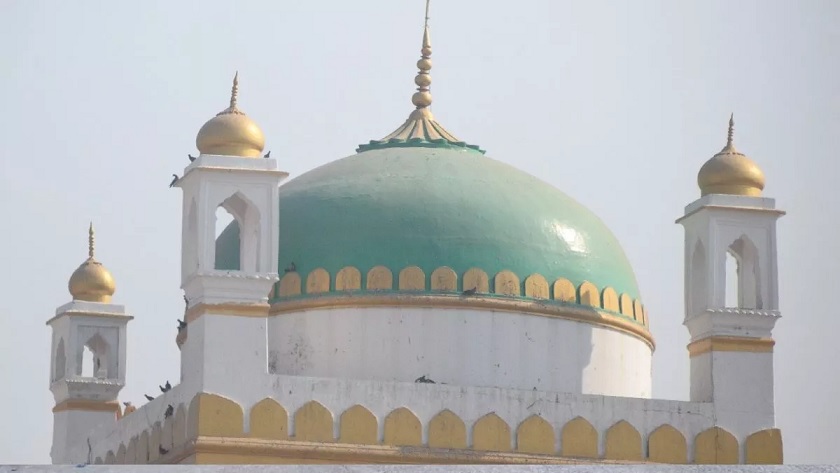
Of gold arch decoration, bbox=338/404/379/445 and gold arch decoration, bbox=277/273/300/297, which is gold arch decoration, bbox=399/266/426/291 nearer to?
gold arch decoration, bbox=277/273/300/297

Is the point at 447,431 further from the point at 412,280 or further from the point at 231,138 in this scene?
the point at 231,138

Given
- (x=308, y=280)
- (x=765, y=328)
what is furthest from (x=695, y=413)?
(x=308, y=280)

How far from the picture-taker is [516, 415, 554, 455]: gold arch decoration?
59.5 ft

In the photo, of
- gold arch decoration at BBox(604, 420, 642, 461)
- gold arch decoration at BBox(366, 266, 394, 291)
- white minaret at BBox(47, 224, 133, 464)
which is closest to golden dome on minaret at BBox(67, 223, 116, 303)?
white minaret at BBox(47, 224, 133, 464)

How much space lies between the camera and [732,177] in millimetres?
19219

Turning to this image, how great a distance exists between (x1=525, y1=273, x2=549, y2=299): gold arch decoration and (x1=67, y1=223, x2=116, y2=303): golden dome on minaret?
16.0 ft

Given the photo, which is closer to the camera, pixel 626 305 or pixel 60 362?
pixel 626 305

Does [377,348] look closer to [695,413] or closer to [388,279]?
[388,279]

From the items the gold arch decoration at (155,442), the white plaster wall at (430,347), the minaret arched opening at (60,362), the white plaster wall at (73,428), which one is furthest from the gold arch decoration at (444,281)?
the minaret arched opening at (60,362)

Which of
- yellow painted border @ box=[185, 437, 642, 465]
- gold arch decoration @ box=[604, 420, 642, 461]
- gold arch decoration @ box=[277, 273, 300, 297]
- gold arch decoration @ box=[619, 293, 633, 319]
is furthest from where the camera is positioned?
gold arch decoration @ box=[619, 293, 633, 319]

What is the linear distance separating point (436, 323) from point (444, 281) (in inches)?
15.0

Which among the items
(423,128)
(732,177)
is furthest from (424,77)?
(732,177)

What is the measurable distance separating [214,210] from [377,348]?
2.00 m

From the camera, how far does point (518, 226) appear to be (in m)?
19.5
